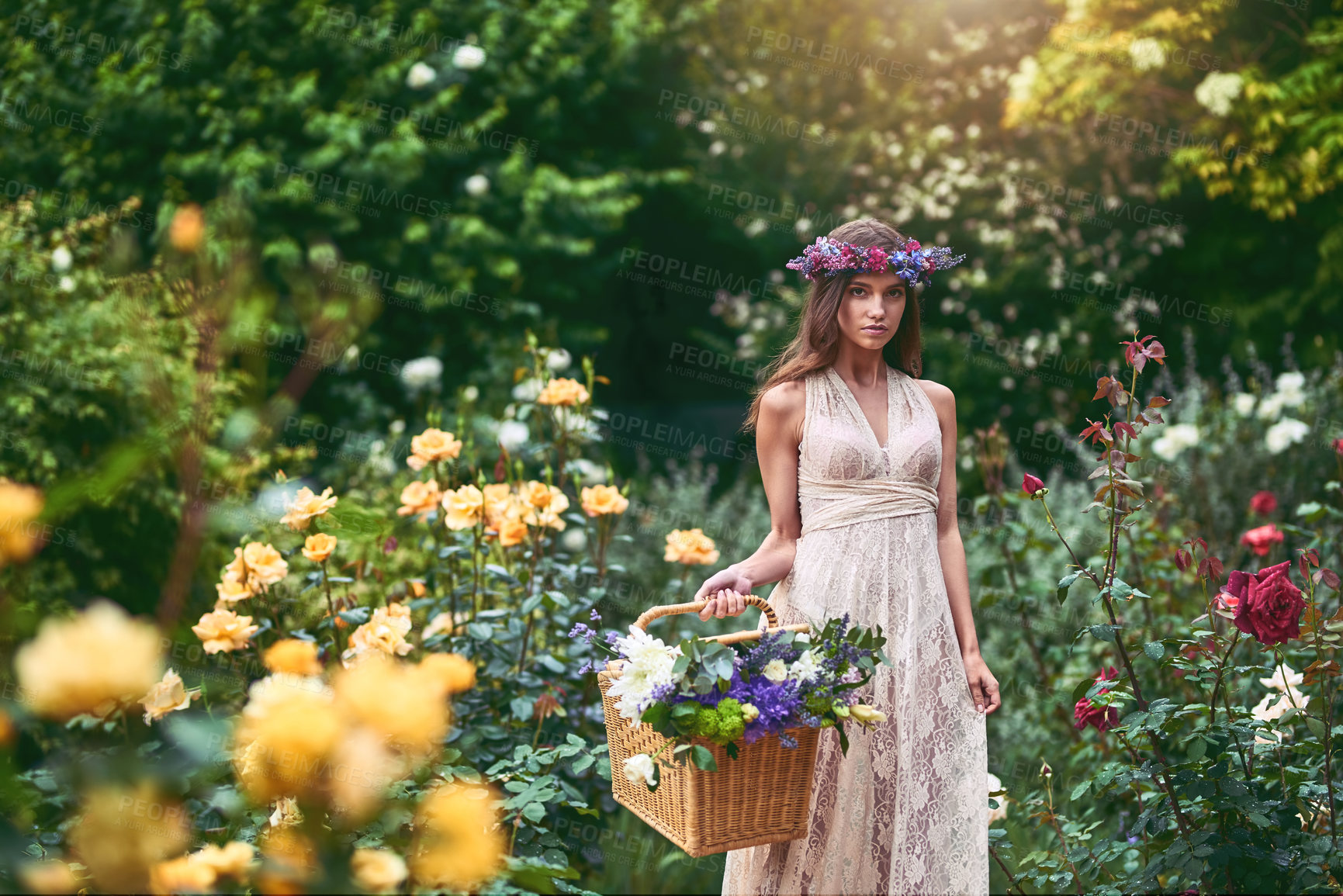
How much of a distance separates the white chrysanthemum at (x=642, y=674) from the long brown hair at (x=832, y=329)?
2.55ft

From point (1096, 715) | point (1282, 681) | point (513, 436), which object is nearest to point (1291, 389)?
point (1282, 681)

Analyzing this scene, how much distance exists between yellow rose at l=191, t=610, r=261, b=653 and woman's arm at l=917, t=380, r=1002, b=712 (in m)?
1.63

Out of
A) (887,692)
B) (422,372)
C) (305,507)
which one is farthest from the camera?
(422,372)

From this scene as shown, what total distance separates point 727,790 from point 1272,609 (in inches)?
44.2

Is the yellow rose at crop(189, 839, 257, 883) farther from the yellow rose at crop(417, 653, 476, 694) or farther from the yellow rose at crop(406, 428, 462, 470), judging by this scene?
the yellow rose at crop(406, 428, 462, 470)

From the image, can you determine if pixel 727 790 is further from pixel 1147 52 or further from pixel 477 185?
pixel 1147 52

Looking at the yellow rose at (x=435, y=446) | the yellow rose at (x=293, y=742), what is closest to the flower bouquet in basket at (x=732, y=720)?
the yellow rose at (x=293, y=742)

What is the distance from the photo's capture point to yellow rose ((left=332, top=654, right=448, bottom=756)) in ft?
2.30

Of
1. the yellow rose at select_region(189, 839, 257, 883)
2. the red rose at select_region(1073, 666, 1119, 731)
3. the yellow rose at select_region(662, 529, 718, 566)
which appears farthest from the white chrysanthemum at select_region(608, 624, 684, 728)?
the yellow rose at select_region(662, 529, 718, 566)

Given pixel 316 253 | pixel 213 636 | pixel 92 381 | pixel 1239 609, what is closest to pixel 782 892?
pixel 1239 609

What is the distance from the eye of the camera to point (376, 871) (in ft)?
2.64

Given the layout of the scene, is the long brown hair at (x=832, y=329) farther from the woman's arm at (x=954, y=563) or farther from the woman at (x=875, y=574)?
the woman's arm at (x=954, y=563)

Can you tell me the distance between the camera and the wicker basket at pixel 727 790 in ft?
5.56

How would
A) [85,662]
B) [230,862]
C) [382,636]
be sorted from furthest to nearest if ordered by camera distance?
[382,636] < [230,862] < [85,662]
